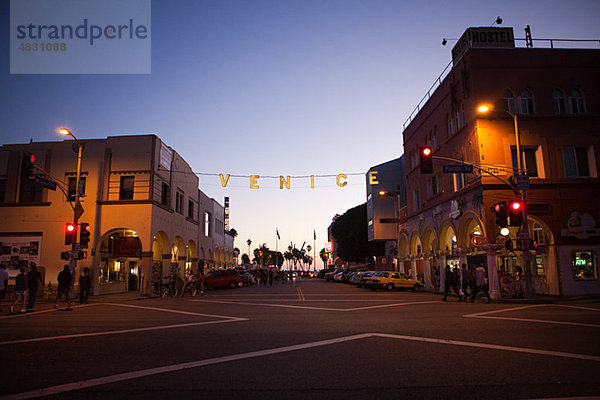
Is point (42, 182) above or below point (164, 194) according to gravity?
below

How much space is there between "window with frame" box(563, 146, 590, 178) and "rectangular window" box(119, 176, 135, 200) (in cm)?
2806

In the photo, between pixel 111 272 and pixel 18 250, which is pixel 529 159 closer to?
pixel 111 272

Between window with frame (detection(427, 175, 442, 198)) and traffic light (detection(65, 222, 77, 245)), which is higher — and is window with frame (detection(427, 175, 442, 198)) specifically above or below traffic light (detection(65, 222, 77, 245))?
above

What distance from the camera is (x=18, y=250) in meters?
30.2

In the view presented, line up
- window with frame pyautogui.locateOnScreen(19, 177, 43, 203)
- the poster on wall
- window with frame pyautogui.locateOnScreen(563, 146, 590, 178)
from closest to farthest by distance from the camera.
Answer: window with frame pyautogui.locateOnScreen(563, 146, 590, 178), the poster on wall, window with frame pyautogui.locateOnScreen(19, 177, 43, 203)

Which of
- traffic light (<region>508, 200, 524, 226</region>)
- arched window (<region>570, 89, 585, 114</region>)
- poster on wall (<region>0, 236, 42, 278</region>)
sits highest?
arched window (<region>570, 89, 585, 114</region>)

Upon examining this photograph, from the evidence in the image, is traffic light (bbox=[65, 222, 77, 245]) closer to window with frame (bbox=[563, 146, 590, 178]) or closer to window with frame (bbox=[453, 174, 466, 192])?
window with frame (bbox=[453, 174, 466, 192])

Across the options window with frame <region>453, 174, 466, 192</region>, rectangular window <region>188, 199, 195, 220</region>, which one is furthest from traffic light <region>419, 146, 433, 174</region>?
rectangular window <region>188, 199, 195, 220</region>

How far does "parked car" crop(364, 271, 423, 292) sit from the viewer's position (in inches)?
1252

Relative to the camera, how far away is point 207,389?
5.93m

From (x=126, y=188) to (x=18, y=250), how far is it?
847 cm

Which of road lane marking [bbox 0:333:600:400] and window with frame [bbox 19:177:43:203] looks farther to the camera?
window with frame [bbox 19:177:43:203]

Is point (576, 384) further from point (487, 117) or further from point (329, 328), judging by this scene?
point (487, 117)

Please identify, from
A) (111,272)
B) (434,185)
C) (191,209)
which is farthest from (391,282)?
(191,209)
